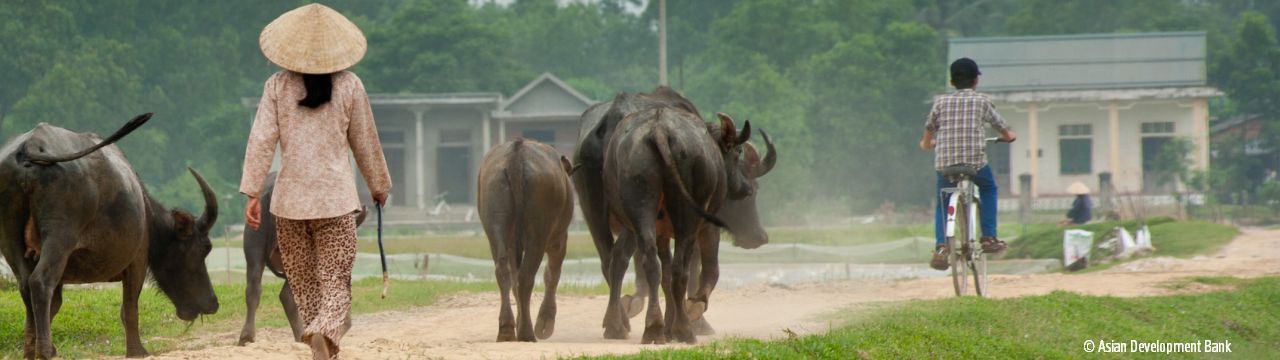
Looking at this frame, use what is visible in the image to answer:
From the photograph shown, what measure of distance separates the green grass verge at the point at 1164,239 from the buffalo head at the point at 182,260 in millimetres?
14265

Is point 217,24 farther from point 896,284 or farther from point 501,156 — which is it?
point 501,156

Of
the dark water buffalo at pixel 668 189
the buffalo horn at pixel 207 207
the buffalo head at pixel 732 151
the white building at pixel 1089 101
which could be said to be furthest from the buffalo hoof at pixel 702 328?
the white building at pixel 1089 101

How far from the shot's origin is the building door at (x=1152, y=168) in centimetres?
4678

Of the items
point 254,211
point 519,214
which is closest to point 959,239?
point 519,214

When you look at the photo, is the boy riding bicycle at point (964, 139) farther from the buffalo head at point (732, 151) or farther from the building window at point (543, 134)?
the building window at point (543, 134)

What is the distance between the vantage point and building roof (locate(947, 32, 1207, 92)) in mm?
47562

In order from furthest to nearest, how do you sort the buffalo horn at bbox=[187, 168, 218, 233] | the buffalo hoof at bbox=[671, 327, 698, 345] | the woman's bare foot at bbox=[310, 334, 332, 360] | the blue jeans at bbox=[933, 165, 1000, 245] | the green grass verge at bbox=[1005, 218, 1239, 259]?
the green grass verge at bbox=[1005, 218, 1239, 259]
the blue jeans at bbox=[933, 165, 1000, 245]
the buffalo hoof at bbox=[671, 327, 698, 345]
the buffalo horn at bbox=[187, 168, 218, 233]
the woman's bare foot at bbox=[310, 334, 332, 360]

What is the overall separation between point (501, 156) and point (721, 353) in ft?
10.4

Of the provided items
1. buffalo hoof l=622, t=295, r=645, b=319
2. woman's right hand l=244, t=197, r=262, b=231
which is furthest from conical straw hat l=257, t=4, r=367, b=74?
buffalo hoof l=622, t=295, r=645, b=319

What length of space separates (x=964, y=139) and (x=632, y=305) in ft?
9.92

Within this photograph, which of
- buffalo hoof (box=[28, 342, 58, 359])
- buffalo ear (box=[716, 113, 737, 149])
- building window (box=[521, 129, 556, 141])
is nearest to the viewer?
buffalo hoof (box=[28, 342, 58, 359])

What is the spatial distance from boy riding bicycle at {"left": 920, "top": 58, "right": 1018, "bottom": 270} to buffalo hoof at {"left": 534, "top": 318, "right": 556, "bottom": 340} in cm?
332

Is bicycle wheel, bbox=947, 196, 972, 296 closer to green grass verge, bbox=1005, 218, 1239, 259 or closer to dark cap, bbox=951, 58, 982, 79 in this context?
dark cap, bbox=951, 58, 982, 79

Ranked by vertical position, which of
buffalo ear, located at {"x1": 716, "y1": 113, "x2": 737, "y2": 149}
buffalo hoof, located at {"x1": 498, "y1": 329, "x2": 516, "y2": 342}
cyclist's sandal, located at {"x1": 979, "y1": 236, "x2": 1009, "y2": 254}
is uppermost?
buffalo ear, located at {"x1": 716, "y1": 113, "x2": 737, "y2": 149}
